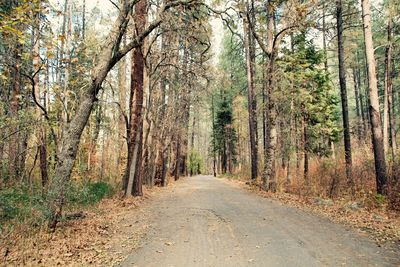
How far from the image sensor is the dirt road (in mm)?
4453

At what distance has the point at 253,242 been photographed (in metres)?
5.29

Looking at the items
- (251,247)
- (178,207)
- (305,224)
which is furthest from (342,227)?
(178,207)

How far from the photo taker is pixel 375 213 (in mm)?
7758

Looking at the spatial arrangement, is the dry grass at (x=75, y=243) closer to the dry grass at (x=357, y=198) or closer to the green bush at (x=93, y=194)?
the green bush at (x=93, y=194)

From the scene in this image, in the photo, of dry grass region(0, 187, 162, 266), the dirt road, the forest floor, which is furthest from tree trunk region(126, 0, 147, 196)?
dry grass region(0, 187, 162, 266)

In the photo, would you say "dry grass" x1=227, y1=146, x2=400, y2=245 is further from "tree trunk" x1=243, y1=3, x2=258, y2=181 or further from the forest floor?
"tree trunk" x1=243, y1=3, x2=258, y2=181

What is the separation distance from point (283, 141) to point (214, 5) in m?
9.08

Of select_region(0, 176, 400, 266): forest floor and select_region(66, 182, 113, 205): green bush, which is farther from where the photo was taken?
select_region(66, 182, 113, 205): green bush

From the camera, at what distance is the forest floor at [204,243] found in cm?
447

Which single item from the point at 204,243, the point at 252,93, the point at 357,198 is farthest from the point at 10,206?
the point at 252,93

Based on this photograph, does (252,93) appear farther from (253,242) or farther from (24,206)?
(24,206)

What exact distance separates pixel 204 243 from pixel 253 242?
942 millimetres

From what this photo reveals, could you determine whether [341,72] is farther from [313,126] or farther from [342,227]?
Answer: [342,227]

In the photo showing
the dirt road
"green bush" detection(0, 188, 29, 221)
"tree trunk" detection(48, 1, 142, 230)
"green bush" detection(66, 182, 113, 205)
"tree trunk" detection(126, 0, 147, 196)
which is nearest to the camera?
the dirt road
